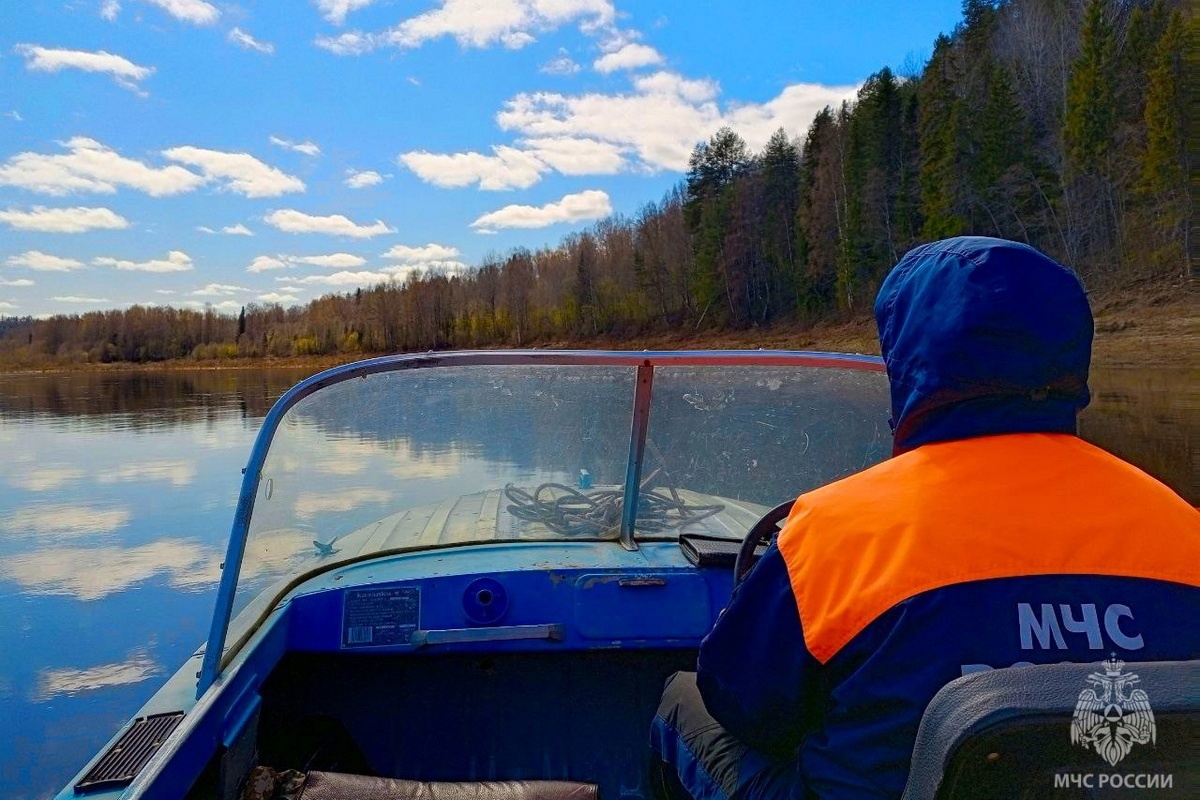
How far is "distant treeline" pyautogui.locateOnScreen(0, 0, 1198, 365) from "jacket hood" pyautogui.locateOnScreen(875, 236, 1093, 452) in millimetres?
36908

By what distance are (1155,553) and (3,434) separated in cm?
3382

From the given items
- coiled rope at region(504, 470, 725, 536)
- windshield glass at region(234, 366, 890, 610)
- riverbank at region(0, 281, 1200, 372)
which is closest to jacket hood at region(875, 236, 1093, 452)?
windshield glass at region(234, 366, 890, 610)

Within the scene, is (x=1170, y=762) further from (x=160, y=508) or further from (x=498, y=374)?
(x=160, y=508)

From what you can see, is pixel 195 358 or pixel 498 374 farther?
pixel 195 358

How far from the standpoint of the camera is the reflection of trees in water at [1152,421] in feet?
41.0

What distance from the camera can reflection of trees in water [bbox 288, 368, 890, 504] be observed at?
268 cm

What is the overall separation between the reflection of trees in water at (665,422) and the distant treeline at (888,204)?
Answer: 35.6 meters

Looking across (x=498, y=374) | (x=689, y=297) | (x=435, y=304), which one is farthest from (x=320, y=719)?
(x=435, y=304)

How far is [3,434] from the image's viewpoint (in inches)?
1091

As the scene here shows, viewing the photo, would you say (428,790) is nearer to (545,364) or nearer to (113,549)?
(545,364)

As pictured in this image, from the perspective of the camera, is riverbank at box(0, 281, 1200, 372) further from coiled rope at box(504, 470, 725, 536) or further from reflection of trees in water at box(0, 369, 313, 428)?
coiled rope at box(504, 470, 725, 536)

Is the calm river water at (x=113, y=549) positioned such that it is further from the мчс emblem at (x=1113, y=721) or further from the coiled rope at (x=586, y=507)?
the мчс emblem at (x=1113, y=721)

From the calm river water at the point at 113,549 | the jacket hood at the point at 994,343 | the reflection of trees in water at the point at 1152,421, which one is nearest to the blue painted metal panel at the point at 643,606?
the jacket hood at the point at 994,343

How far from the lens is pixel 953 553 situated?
3.51 ft
